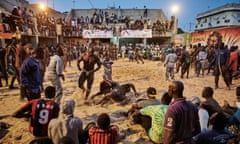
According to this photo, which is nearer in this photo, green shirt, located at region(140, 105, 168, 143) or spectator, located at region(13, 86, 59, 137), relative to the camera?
spectator, located at region(13, 86, 59, 137)

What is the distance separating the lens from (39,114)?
2.86m

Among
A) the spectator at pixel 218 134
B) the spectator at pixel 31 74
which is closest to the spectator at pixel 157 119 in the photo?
the spectator at pixel 218 134

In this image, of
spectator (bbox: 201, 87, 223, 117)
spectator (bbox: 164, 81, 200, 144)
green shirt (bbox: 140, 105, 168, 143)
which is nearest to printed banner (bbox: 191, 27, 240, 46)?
spectator (bbox: 201, 87, 223, 117)

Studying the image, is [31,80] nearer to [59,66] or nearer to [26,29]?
[59,66]

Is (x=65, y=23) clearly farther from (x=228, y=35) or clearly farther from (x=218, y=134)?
(x=218, y=134)

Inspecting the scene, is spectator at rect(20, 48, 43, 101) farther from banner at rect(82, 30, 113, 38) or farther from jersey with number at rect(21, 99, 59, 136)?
banner at rect(82, 30, 113, 38)

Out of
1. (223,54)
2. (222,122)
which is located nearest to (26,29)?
(223,54)

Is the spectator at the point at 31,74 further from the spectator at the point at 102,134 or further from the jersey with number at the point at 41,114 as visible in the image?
the spectator at the point at 102,134

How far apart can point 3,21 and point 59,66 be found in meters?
9.84

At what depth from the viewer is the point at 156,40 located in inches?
1137

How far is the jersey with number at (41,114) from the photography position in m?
2.86

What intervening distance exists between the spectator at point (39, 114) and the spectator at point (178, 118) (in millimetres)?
1646

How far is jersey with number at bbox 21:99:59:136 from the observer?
286 cm

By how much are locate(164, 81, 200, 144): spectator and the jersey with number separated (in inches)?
64.6
